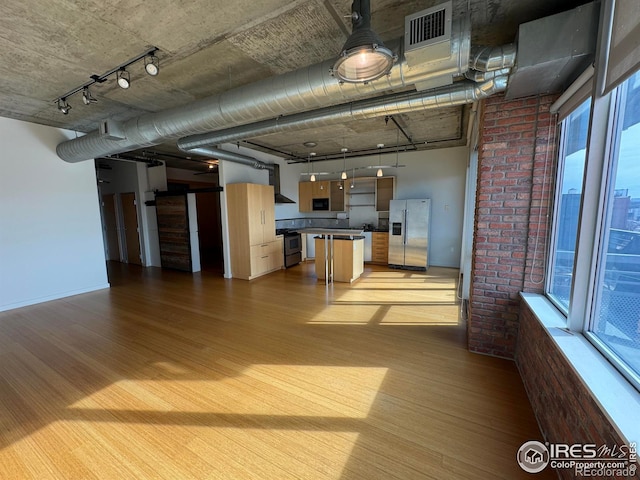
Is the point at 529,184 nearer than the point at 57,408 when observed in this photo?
No

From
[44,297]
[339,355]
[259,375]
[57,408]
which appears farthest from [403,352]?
[44,297]

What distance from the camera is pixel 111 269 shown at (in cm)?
703

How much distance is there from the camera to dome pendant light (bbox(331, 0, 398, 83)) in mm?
1556

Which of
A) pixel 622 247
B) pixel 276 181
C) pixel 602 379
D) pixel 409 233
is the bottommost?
pixel 602 379

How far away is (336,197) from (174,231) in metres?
4.60

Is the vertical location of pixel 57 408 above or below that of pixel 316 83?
below

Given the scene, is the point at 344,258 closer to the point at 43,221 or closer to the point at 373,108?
the point at 373,108

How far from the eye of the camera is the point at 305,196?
812cm

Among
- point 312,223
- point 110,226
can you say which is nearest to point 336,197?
point 312,223

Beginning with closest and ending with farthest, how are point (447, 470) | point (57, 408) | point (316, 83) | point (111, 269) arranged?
point (447, 470), point (57, 408), point (316, 83), point (111, 269)

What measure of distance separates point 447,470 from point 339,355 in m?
1.35

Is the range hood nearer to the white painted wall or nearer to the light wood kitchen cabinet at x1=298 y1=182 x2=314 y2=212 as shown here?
the light wood kitchen cabinet at x1=298 y1=182 x2=314 y2=212

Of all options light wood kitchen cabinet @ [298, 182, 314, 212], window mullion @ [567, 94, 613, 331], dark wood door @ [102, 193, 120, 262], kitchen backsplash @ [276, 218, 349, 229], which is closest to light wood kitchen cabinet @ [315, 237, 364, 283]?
kitchen backsplash @ [276, 218, 349, 229]

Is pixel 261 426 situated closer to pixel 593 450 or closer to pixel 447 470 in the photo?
pixel 447 470
